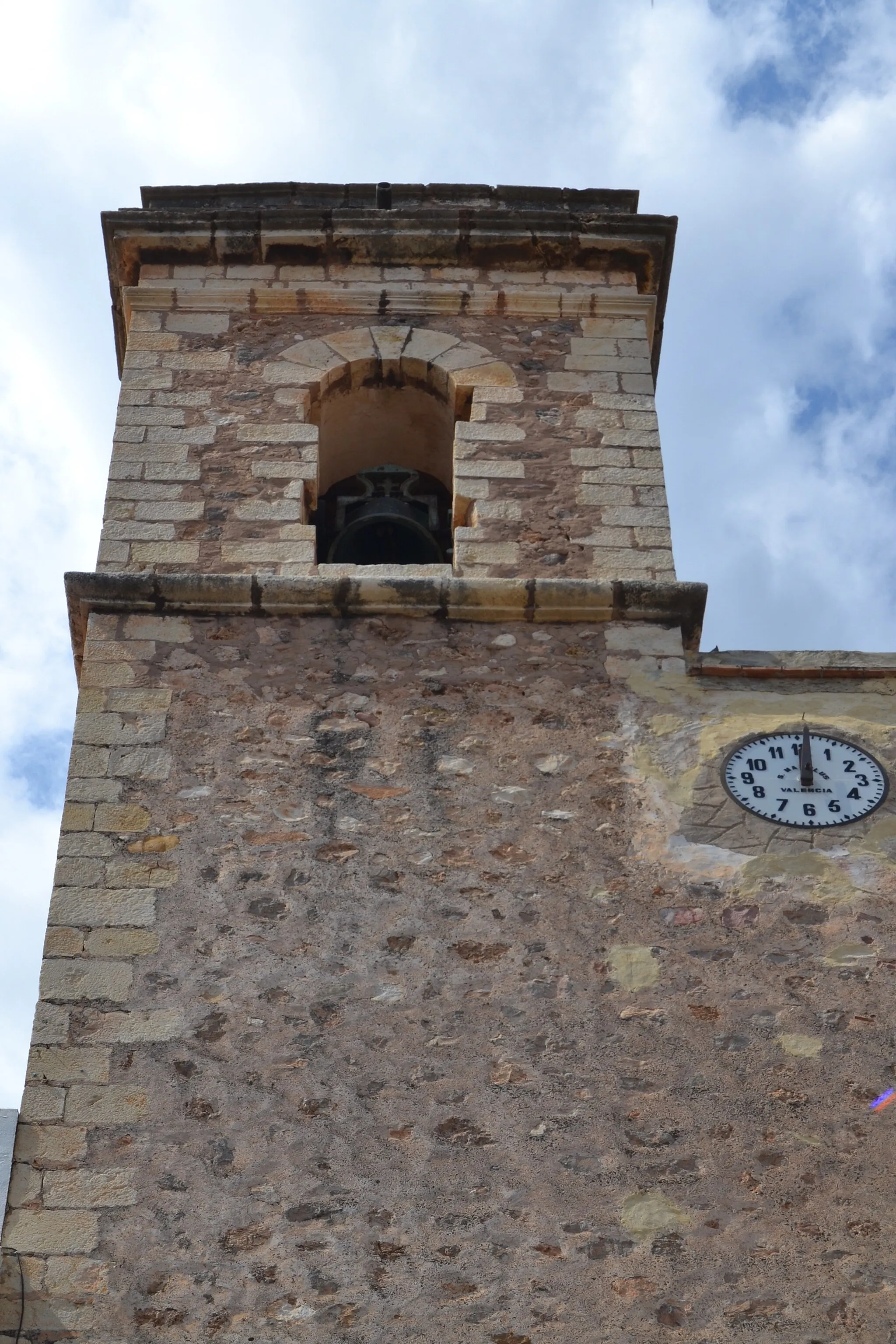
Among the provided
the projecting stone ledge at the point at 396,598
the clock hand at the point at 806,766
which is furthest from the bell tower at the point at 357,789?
the clock hand at the point at 806,766

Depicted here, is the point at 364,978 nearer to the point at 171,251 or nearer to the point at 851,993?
the point at 851,993

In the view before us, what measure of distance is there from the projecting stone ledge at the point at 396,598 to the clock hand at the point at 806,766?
25.9 inches

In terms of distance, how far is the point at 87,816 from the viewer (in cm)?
613

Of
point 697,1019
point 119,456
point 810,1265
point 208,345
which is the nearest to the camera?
point 810,1265

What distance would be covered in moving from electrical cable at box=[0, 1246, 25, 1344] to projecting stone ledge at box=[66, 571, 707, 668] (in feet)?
8.04

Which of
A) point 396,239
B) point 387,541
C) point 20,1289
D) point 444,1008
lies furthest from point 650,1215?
point 396,239

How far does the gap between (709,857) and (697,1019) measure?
24.2 inches

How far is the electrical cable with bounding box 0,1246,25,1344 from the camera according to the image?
4969 mm

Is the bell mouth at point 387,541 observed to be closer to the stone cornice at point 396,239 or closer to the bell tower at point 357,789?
the bell tower at point 357,789

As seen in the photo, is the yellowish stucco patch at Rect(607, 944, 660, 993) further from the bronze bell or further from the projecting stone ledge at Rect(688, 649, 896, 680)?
the bronze bell

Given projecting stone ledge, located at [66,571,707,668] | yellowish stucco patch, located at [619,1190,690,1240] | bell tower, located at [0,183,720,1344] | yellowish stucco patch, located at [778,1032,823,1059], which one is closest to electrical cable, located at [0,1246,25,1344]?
bell tower, located at [0,183,720,1344]

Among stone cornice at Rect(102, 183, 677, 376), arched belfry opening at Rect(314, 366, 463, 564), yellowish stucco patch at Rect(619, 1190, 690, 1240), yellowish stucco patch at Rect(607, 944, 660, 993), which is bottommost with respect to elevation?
yellowish stucco patch at Rect(619, 1190, 690, 1240)

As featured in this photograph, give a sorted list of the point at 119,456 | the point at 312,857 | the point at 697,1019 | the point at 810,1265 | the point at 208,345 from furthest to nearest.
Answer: the point at 208,345
the point at 119,456
the point at 312,857
the point at 697,1019
the point at 810,1265

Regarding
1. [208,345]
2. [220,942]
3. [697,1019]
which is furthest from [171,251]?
[697,1019]
